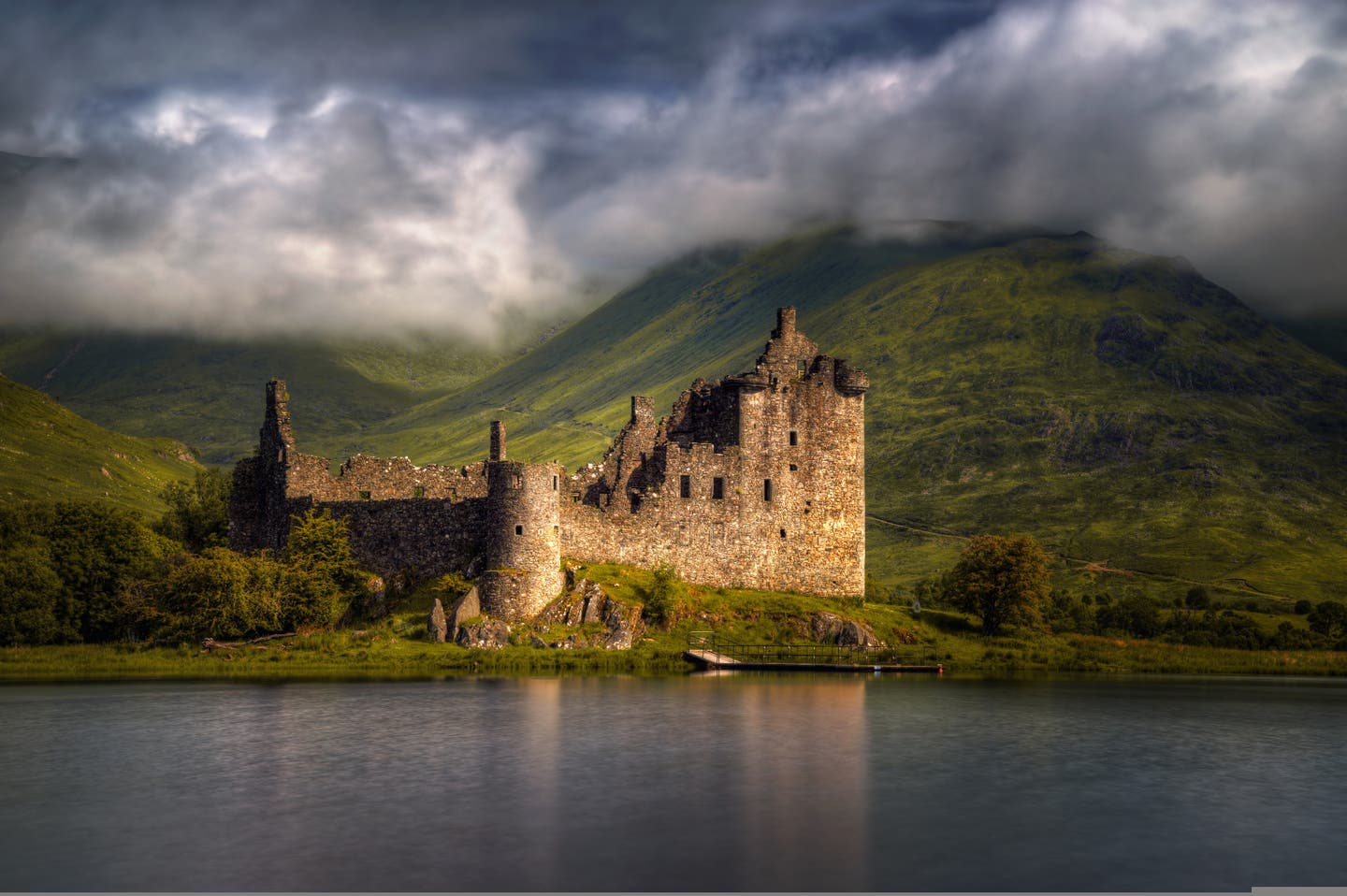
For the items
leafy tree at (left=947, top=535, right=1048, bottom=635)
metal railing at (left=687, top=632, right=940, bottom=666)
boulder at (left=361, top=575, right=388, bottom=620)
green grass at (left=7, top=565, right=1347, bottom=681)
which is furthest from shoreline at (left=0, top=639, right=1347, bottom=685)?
leafy tree at (left=947, top=535, right=1048, bottom=635)

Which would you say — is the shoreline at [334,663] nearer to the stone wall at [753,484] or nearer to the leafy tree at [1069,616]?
the stone wall at [753,484]

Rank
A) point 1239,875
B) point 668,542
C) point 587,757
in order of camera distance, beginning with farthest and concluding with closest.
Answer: point 668,542, point 587,757, point 1239,875

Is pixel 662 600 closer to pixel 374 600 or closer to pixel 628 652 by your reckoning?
pixel 628 652

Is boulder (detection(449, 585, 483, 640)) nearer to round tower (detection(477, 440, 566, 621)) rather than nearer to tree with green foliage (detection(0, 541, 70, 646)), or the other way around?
round tower (detection(477, 440, 566, 621))

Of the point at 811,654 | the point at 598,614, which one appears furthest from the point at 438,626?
the point at 811,654

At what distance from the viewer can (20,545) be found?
245 feet

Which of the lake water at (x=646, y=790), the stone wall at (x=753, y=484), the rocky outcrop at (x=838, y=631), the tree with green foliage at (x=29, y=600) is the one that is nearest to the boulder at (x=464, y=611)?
the lake water at (x=646, y=790)

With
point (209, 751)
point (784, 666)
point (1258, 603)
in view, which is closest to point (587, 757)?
point (209, 751)

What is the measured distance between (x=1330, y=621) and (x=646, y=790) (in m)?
87.8

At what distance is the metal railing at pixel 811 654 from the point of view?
74.2 meters

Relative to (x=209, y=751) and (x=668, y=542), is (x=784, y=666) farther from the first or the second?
(x=209, y=751)

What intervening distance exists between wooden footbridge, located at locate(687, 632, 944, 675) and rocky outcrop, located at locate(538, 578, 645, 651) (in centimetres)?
365

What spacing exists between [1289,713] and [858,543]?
29.2 m

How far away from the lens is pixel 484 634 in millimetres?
69000
